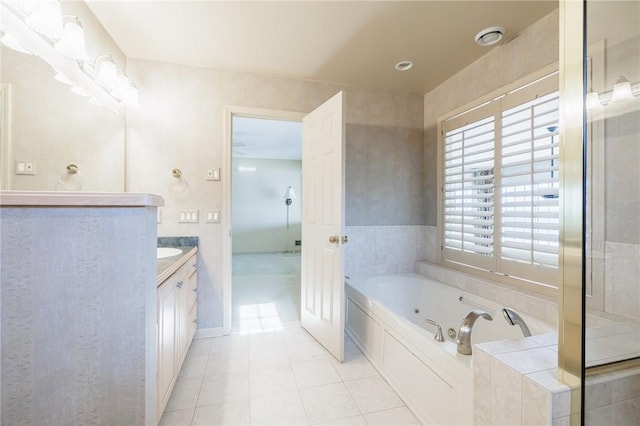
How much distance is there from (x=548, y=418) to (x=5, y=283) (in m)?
1.73

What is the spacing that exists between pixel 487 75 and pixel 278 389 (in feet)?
9.59

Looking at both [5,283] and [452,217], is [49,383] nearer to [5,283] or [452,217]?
[5,283]

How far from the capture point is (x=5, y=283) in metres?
0.83

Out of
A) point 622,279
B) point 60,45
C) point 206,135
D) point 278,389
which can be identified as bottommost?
point 278,389

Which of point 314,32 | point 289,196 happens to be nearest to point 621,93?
point 314,32

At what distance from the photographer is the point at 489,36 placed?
194 cm

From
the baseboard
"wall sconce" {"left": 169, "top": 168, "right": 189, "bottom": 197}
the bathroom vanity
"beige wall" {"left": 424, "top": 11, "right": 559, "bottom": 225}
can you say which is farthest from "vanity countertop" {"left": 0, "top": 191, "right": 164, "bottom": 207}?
"beige wall" {"left": 424, "top": 11, "right": 559, "bottom": 225}

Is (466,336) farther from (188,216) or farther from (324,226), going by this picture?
(188,216)

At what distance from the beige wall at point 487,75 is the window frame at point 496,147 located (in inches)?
2.2

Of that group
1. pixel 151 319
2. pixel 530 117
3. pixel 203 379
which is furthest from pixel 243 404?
pixel 530 117

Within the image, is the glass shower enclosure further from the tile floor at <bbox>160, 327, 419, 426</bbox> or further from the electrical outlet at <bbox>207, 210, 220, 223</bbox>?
the electrical outlet at <bbox>207, 210, 220, 223</bbox>

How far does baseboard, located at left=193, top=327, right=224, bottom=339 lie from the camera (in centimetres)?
243

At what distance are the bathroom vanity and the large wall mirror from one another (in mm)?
521

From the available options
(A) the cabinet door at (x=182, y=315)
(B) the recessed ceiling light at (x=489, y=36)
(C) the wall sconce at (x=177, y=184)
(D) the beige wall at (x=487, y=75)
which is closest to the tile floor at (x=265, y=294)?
(A) the cabinet door at (x=182, y=315)
